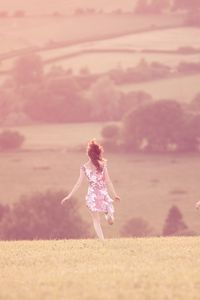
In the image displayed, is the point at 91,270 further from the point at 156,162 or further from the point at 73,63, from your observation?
the point at 73,63

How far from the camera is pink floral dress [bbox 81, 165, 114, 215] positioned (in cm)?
2316

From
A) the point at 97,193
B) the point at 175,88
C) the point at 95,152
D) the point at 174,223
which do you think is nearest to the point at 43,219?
the point at 174,223

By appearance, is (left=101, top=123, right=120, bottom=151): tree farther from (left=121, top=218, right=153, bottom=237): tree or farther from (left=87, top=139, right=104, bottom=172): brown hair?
(left=87, top=139, right=104, bottom=172): brown hair

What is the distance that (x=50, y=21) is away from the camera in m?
162

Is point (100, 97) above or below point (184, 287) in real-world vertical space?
below

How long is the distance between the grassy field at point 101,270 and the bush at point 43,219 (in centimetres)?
7101

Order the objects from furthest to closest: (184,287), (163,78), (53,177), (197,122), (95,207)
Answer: (163,78)
(197,122)
(53,177)
(95,207)
(184,287)

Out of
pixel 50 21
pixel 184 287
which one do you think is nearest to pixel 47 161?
pixel 50 21

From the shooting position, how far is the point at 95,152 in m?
22.3

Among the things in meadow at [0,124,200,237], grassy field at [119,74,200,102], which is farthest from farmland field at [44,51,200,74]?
meadow at [0,124,200,237]

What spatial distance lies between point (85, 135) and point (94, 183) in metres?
113

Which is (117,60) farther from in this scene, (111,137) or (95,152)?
(95,152)

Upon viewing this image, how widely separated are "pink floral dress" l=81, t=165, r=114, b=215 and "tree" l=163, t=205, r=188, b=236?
Answer: 220 ft

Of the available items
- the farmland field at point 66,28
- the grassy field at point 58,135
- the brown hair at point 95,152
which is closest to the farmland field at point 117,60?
the farmland field at point 66,28
